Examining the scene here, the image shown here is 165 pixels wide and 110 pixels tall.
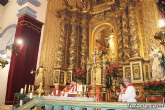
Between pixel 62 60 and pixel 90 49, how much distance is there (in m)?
1.75

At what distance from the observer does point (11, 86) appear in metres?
9.29

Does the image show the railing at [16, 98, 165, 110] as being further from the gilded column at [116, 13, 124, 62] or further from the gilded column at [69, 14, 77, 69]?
the gilded column at [69, 14, 77, 69]

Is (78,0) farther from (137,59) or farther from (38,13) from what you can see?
(137,59)

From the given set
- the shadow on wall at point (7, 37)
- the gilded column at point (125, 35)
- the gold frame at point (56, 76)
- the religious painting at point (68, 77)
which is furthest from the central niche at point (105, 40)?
the shadow on wall at point (7, 37)

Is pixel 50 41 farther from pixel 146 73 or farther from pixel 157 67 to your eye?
pixel 157 67

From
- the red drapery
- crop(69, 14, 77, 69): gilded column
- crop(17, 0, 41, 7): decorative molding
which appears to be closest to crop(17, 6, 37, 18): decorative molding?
the red drapery

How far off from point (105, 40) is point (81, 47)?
1470mm

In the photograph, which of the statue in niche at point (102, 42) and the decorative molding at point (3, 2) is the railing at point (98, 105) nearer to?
the statue in niche at point (102, 42)

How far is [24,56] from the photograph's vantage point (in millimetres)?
10141

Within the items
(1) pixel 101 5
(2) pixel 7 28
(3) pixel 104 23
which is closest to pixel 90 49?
(3) pixel 104 23

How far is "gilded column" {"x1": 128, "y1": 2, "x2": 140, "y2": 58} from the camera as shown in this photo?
8555 millimetres

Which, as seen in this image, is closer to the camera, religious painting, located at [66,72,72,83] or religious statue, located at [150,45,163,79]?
religious statue, located at [150,45,163,79]

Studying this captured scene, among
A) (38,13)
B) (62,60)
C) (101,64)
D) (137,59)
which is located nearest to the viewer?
(137,59)

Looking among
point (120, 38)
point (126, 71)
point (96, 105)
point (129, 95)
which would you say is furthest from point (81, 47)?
point (96, 105)
